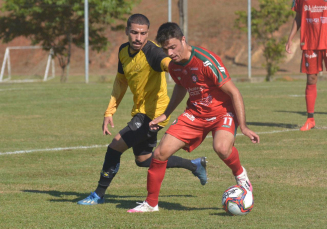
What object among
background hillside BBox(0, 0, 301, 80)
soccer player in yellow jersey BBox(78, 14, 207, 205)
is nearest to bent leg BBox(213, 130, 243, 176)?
soccer player in yellow jersey BBox(78, 14, 207, 205)

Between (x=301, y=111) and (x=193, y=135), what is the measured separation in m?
9.79

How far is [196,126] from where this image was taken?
583cm

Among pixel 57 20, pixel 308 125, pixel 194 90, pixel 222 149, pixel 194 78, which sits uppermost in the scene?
pixel 57 20

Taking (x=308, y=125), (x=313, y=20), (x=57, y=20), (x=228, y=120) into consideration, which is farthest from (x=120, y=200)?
(x=57, y=20)

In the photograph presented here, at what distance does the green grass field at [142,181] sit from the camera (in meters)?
5.40

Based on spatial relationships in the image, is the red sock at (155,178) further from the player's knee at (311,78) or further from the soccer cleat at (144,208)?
the player's knee at (311,78)

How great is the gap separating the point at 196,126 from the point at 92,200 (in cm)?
126

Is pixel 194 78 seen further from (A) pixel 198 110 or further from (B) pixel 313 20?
(B) pixel 313 20

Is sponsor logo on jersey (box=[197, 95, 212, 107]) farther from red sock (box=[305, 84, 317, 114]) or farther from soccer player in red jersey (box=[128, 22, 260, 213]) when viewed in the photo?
red sock (box=[305, 84, 317, 114])

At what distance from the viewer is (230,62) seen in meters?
68.4

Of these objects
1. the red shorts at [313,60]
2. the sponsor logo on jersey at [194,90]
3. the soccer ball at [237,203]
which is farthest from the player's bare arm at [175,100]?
the red shorts at [313,60]

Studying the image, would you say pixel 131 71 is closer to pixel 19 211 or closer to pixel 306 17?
pixel 19 211

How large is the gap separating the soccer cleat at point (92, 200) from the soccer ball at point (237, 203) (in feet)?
4.28

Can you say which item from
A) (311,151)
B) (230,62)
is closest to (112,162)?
(311,151)
